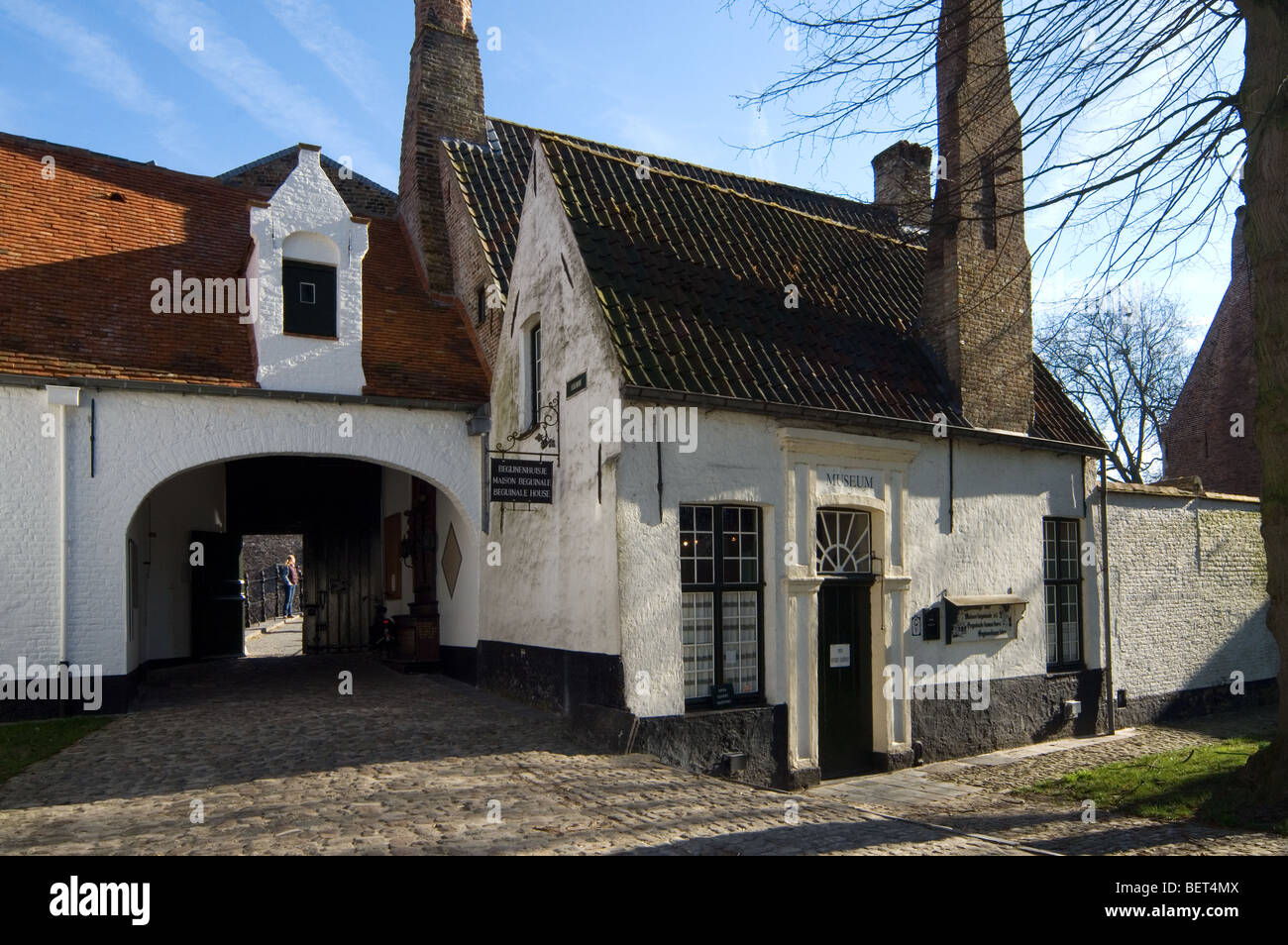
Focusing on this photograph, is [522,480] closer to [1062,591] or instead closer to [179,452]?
[179,452]

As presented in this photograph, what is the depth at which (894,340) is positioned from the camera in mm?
12688

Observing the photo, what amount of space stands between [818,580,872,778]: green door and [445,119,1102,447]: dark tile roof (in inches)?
86.4

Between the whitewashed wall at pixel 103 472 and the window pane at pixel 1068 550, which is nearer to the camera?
the whitewashed wall at pixel 103 472

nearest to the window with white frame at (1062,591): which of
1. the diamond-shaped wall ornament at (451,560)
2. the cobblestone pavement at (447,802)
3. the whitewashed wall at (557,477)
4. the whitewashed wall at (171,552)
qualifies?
the cobblestone pavement at (447,802)

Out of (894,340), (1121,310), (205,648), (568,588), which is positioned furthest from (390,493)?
(1121,310)

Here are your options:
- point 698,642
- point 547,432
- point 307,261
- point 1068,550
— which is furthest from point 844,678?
point 307,261

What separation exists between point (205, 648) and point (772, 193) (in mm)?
14337

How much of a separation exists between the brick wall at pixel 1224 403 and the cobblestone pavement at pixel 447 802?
15.2 meters

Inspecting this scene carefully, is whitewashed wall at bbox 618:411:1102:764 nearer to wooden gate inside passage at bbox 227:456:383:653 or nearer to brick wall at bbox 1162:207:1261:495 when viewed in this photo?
wooden gate inside passage at bbox 227:456:383:653

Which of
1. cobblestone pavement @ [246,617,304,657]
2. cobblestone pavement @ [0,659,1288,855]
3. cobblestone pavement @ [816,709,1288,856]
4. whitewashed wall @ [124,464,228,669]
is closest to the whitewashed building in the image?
whitewashed wall @ [124,464,228,669]

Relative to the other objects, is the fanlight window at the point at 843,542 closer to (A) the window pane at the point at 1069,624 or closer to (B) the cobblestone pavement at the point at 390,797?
(B) the cobblestone pavement at the point at 390,797

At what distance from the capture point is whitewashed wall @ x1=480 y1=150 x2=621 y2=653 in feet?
31.8

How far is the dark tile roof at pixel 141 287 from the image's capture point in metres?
11.4

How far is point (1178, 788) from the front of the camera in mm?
8680
